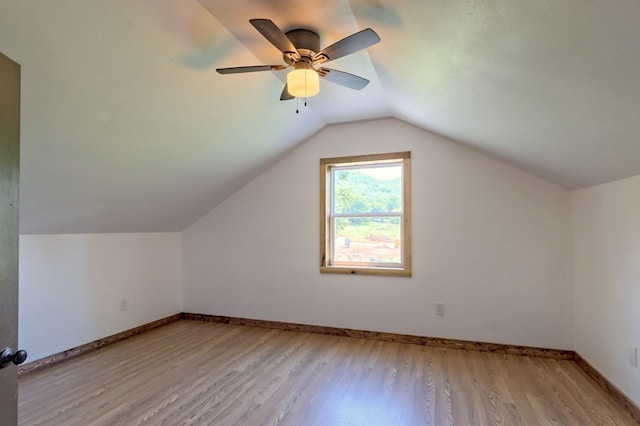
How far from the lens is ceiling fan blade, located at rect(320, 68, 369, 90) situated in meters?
2.08

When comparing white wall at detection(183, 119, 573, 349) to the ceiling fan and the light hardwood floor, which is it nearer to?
the light hardwood floor

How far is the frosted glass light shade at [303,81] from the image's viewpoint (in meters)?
1.99

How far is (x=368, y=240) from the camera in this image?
3875mm

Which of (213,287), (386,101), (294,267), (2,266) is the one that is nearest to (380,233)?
(294,267)

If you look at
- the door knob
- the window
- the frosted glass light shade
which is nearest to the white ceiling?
the frosted glass light shade

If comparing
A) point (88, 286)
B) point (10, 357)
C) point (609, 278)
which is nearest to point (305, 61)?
point (10, 357)

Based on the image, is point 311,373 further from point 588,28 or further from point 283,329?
point 588,28

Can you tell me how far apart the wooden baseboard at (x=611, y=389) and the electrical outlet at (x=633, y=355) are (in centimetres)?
25

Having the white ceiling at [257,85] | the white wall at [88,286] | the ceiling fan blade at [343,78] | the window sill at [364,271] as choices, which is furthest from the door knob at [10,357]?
the window sill at [364,271]

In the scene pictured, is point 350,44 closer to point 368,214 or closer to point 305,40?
point 305,40

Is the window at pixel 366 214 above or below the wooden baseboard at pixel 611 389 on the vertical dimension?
above

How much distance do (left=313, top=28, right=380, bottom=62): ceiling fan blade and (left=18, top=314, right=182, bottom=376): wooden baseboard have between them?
333 centimetres

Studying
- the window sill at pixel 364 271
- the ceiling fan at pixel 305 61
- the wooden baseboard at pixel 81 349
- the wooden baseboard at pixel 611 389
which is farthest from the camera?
the window sill at pixel 364 271

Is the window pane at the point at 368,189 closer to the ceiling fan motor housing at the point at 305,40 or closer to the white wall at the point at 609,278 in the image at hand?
the white wall at the point at 609,278
